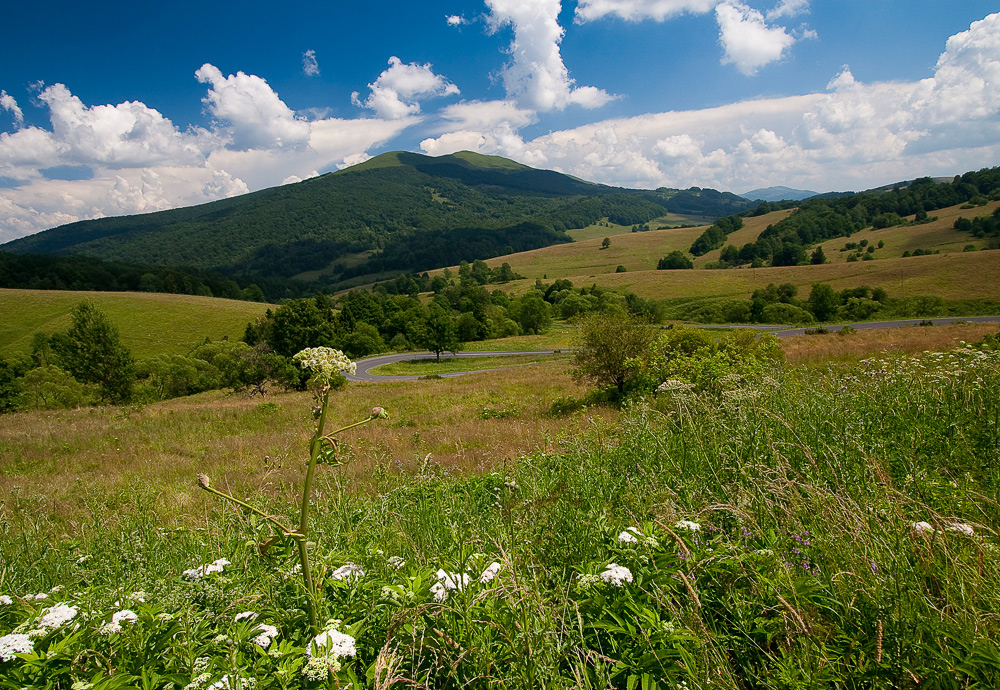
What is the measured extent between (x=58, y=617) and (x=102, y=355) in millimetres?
53469

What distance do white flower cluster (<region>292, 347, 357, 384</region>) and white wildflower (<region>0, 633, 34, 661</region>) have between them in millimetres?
1437

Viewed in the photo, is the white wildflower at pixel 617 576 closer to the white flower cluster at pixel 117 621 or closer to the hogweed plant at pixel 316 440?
the hogweed plant at pixel 316 440

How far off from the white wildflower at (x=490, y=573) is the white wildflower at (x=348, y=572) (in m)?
0.65

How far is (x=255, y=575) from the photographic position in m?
2.75

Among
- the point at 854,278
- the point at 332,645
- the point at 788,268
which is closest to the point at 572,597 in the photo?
the point at 332,645

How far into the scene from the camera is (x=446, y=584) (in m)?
2.12

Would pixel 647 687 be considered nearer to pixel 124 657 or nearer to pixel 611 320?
pixel 124 657

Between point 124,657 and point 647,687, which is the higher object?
point 124,657

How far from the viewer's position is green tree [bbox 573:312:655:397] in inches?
830

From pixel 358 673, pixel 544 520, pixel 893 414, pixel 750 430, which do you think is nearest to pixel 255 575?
pixel 358 673

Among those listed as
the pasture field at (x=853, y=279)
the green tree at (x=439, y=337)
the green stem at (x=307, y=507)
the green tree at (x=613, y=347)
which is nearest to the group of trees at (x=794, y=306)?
the pasture field at (x=853, y=279)

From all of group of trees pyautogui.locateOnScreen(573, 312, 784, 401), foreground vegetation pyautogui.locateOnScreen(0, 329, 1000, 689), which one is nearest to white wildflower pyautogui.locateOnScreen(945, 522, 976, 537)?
foreground vegetation pyautogui.locateOnScreen(0, 329, 1000, 689)

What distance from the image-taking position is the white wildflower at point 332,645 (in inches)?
66.8

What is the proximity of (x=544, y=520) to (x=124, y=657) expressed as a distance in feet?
8.48
